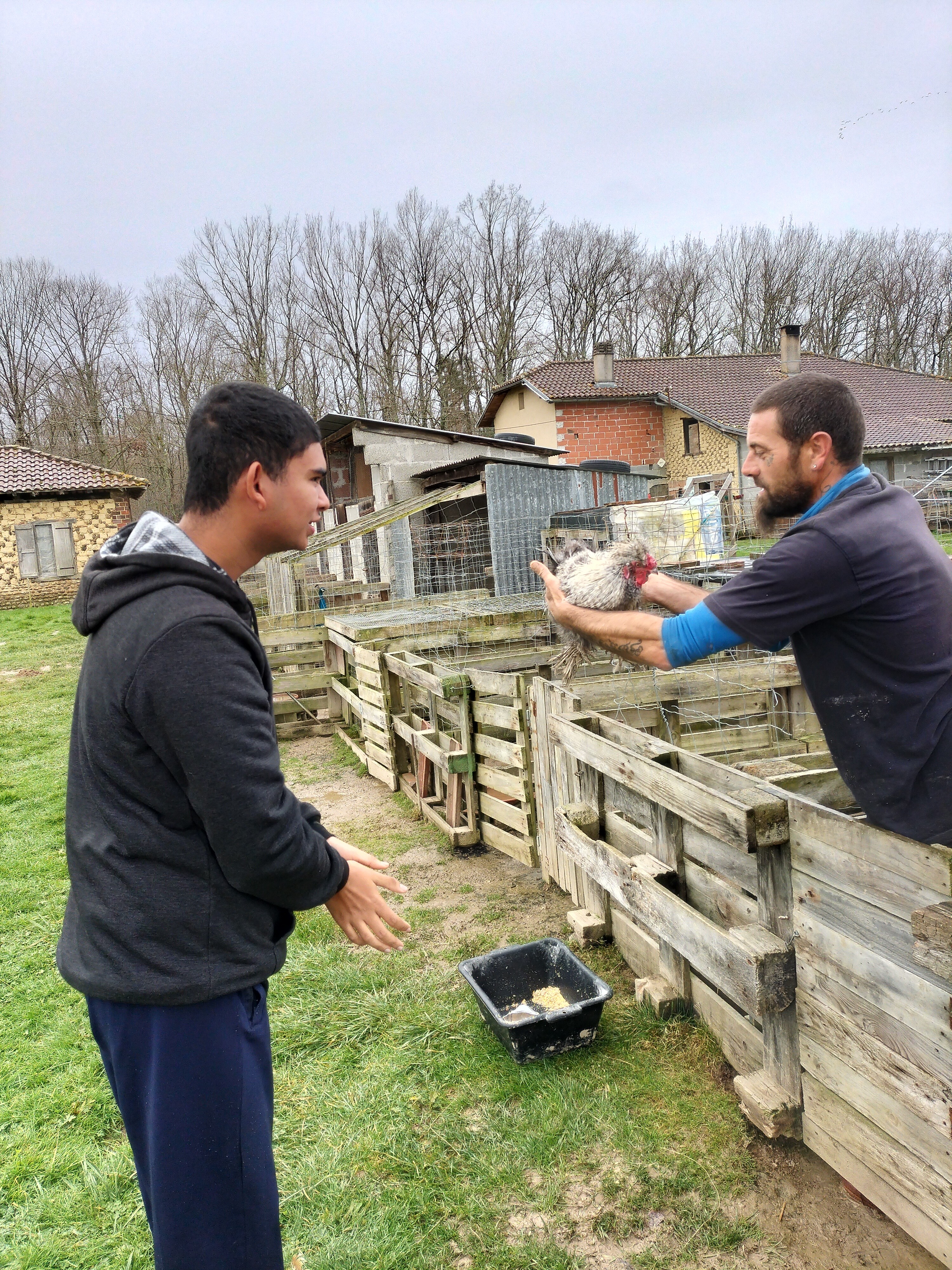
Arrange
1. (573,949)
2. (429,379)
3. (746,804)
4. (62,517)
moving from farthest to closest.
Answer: (429,379)
(62,517)
(573,949)
(746,804)

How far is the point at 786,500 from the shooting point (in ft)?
7.80

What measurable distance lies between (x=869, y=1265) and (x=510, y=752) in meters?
3.42

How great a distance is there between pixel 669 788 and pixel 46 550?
85.4 feet

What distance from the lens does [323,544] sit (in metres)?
10.4

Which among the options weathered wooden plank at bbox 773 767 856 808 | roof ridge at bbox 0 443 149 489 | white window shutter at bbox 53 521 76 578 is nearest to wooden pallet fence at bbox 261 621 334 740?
weathered wooden plank at bbox 773 767 856 808

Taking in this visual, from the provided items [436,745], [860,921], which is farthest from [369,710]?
[860,921]

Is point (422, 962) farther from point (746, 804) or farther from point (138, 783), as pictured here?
point (138, 783)

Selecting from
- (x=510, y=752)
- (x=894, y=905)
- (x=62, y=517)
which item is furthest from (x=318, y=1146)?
(x=62, y=517)

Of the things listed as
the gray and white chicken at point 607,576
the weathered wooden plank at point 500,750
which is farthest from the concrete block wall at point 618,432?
the gray and white chicken at point 607,576

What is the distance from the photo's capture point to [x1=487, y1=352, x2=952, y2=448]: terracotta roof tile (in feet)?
96.2

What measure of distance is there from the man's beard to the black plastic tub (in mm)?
2244

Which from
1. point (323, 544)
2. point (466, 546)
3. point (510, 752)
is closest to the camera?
point (510, 752)

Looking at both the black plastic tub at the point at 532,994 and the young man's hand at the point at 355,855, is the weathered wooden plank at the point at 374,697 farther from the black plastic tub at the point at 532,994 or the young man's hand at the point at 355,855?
the young man's hand at the point at 355,855

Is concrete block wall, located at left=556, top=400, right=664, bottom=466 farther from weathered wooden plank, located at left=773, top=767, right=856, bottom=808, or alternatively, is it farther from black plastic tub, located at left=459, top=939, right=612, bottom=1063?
weathered wooden plank, located at left=773, top=767, right=856, bottom=808
